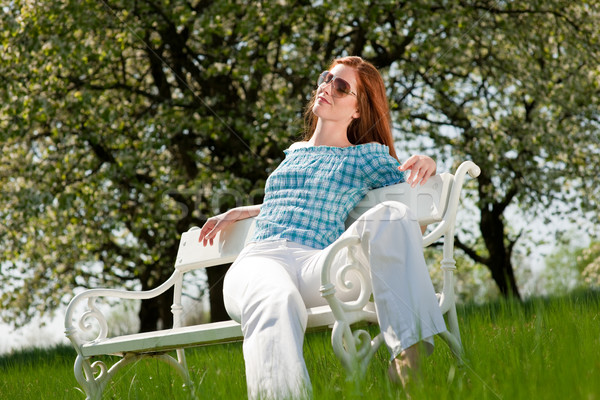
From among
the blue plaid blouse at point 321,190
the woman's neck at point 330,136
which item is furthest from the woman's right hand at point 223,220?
the woman's neck at point 330,136

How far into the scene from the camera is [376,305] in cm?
261

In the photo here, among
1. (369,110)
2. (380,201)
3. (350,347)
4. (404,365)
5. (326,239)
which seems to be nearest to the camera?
(404,365)

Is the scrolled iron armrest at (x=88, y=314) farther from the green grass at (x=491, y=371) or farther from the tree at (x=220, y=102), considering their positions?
the tree at (x=220, y=102)

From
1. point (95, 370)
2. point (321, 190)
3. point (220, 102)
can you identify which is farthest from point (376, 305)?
point (220, 102)

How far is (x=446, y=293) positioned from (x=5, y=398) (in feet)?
9.42

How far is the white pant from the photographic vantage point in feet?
7.79

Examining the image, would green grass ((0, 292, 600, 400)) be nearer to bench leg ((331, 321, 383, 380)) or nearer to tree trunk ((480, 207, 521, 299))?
bench leg ((331, 321, 383, 380))

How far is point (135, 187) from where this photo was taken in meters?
9.06

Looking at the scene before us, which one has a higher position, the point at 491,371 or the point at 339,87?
the point at 339,87

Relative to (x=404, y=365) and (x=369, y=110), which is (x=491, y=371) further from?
(x=369, y=110)

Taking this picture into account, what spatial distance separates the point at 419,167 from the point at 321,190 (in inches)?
20.1

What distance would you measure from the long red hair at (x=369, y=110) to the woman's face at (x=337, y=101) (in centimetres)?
4

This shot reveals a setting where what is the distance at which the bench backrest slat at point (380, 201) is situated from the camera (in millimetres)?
3268

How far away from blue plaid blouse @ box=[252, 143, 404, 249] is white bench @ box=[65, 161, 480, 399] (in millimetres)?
113
